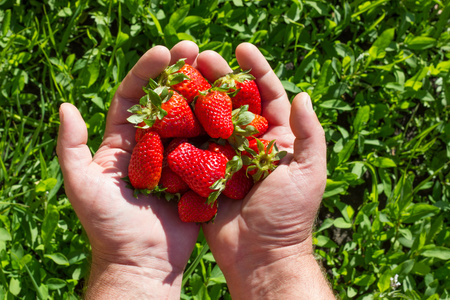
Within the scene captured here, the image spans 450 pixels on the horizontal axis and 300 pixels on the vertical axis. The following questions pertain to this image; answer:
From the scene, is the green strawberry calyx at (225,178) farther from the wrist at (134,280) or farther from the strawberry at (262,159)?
the wrist at (134,280)

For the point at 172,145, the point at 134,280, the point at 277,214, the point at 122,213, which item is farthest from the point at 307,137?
the point at 134,280

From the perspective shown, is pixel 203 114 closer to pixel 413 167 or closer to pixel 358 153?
pixel 358 153

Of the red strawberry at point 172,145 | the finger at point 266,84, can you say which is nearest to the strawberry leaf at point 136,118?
the red strawberry at point 172,145

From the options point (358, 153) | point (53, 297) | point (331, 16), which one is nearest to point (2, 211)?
point (53, 297)

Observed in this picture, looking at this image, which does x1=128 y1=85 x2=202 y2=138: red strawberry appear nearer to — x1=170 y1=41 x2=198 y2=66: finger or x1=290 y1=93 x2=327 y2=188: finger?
x1=170 y1=41 x2=198 y2=66: finger

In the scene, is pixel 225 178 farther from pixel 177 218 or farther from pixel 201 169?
pixel 177 218

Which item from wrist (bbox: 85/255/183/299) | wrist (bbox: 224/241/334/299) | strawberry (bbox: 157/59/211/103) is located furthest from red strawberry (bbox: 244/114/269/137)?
wrist (bbox: 85/255/183/299)
